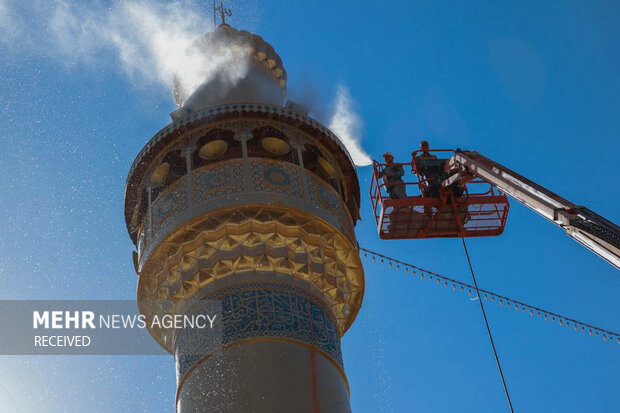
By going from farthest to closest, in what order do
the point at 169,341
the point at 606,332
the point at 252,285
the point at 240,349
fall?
the point at 606,332
the point at 169,341
the point at 252,285
the point at 240,349

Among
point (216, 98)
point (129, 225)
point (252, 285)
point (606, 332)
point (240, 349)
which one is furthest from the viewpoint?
point (606, 332)

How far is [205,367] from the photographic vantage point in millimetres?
5555

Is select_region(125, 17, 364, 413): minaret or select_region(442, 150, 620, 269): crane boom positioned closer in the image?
select_region(442, 150, 620, 269): crane boom

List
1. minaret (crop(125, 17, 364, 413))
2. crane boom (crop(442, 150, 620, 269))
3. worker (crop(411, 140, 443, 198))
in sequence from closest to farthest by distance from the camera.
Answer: crane boom (crop(442, 150, 620, 269))
minaret (crop(125, 17, 364, 413))
worker (crop(411, 140, 443, 198))

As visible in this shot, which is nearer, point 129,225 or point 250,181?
point 250,181

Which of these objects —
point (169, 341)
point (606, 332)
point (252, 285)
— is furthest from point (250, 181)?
point (606, 332)

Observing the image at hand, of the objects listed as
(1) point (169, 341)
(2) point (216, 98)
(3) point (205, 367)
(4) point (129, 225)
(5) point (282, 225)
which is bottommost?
(3) point (205, 367)

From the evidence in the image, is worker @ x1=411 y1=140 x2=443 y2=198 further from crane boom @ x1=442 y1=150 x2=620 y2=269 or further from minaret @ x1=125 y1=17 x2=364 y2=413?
minaret @ x1=125 y1=17 x2=364 y2=413

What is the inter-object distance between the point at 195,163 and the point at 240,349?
5.39ft

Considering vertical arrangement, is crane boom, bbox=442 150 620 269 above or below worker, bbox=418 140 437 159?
below

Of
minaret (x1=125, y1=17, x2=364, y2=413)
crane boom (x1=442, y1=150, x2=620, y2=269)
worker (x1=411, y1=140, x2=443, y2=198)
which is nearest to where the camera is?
crane boom (x1=442, y1=150, x2=620, y2=269)

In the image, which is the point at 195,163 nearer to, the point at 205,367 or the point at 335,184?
the point at 335,184

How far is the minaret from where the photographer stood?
17.9 feet

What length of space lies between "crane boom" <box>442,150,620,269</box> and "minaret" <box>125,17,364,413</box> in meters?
1.15
